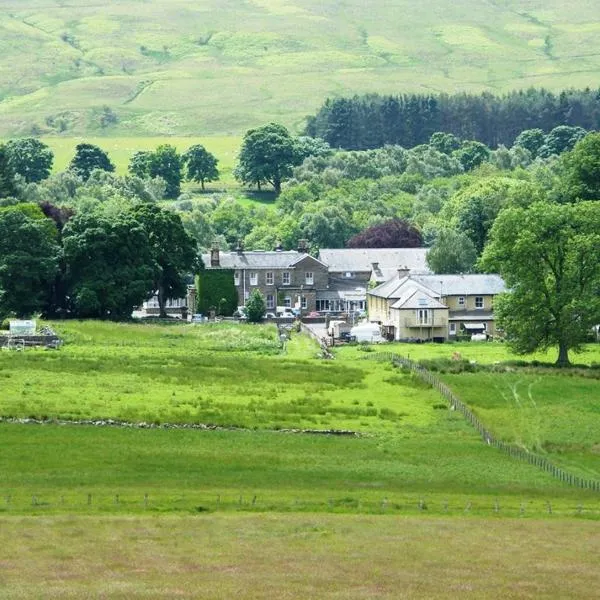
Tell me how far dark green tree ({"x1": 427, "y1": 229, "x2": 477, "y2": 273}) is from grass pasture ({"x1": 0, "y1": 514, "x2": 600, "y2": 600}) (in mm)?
90160

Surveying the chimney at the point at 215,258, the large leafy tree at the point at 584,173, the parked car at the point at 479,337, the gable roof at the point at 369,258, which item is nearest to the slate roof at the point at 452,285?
the parked car at the point at 479,337

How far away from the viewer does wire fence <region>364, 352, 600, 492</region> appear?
68.2 meters

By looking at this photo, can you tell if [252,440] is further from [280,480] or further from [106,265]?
[106,265]

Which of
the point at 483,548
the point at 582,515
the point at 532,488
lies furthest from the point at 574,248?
the point at 483,548

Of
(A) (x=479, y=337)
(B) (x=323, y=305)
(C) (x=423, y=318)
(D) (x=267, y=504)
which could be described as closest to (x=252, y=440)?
(D) (x=267, y=504)

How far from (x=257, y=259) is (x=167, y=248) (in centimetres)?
1924

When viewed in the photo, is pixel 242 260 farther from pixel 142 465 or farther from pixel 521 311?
pixel 142 465

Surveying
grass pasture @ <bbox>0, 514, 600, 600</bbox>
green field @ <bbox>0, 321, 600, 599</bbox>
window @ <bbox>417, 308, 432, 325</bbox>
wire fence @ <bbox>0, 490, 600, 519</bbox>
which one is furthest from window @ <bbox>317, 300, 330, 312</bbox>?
grass pasture @ <bbox>0, 514, 600, 600</bbox>

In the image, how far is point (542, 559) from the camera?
51.0m

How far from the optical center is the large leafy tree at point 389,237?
172500 millimetres

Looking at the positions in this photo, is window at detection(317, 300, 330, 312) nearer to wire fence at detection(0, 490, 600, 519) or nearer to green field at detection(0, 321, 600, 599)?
green field at detection(0, 321, 600, 599)

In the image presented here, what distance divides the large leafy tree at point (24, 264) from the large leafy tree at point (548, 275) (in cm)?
3513

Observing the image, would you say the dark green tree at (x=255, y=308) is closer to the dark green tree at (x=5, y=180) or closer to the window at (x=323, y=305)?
the window at (x=323, y=305)

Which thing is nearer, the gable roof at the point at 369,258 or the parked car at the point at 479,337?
the parked car at the point at 479,337
